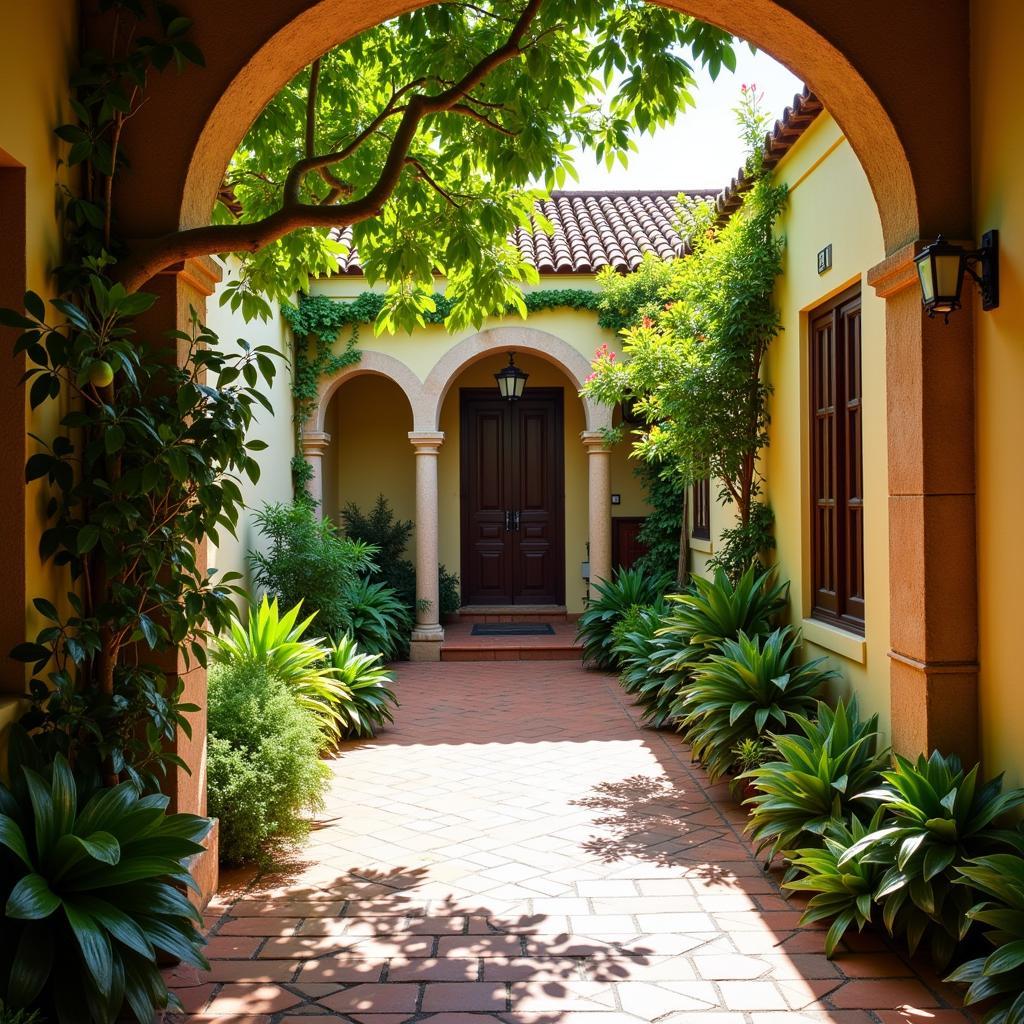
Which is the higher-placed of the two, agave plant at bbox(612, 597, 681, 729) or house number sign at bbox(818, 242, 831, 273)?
house number sign at bbox(818, 242, 831, 273)

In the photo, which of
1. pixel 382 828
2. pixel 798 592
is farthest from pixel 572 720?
pixel 382 828

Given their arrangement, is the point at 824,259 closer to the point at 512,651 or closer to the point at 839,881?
the point at 839,881

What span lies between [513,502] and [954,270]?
10441mm

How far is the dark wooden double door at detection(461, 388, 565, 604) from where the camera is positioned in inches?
554

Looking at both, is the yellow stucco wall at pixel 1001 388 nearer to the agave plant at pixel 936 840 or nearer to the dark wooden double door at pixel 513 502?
the agave plant at pixel 936 840

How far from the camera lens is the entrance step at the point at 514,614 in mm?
13648

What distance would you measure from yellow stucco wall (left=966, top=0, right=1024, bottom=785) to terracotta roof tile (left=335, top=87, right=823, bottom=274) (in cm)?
439

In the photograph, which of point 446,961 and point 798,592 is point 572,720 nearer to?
point 798,592

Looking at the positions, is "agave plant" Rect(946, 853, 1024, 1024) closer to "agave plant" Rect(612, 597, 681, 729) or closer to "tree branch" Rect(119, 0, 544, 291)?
"tree branch" Rect(119, 0, 544, 291)

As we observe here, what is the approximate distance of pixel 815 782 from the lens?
175 inches

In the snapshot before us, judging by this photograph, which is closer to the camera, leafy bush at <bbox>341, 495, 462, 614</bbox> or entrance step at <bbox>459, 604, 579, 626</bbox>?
leafy bush at <bbox>341, 495, 462, 614</bbox>

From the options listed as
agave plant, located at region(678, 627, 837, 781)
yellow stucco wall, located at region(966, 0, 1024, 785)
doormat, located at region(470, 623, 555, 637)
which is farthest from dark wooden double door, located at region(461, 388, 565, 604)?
yellow stucco wall, located at region(966, 0, 1024, 785)

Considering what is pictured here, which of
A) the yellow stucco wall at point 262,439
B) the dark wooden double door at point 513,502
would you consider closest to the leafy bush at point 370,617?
the yellow stucco wall at point 262,439

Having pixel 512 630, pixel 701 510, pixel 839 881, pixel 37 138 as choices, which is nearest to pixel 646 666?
pixel 701 510
